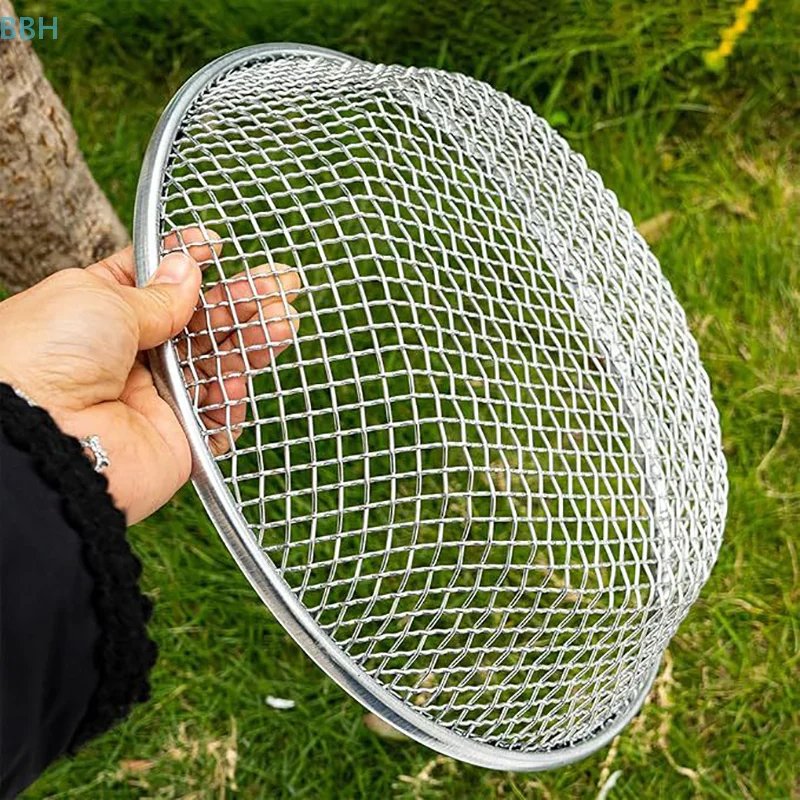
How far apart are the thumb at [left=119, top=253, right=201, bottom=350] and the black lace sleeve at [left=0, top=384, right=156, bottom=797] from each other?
0.15 meters

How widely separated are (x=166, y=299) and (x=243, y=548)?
266 millimetres

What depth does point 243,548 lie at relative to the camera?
96cm

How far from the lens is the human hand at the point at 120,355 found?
101cm

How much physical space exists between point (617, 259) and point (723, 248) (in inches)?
22.5

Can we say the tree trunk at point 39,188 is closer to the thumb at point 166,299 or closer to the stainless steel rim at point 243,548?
the stainless steel rim at point 243,548

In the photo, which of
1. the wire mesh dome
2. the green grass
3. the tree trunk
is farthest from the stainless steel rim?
the green grass

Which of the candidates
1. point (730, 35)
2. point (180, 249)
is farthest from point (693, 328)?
point (180, 249)

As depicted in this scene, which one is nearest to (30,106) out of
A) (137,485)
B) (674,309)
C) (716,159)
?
(137,485)

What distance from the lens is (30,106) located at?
134 cm

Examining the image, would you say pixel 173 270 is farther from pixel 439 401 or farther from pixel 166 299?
pixel 439 401

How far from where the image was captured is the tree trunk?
132 cm

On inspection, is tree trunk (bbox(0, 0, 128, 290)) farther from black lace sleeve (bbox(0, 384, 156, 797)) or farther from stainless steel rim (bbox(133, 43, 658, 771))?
black lace sleeve (bbox(0, 384, 156, 797))

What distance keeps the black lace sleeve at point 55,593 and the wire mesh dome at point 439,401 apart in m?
0.11

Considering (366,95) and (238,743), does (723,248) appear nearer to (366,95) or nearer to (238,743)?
(366,95)
